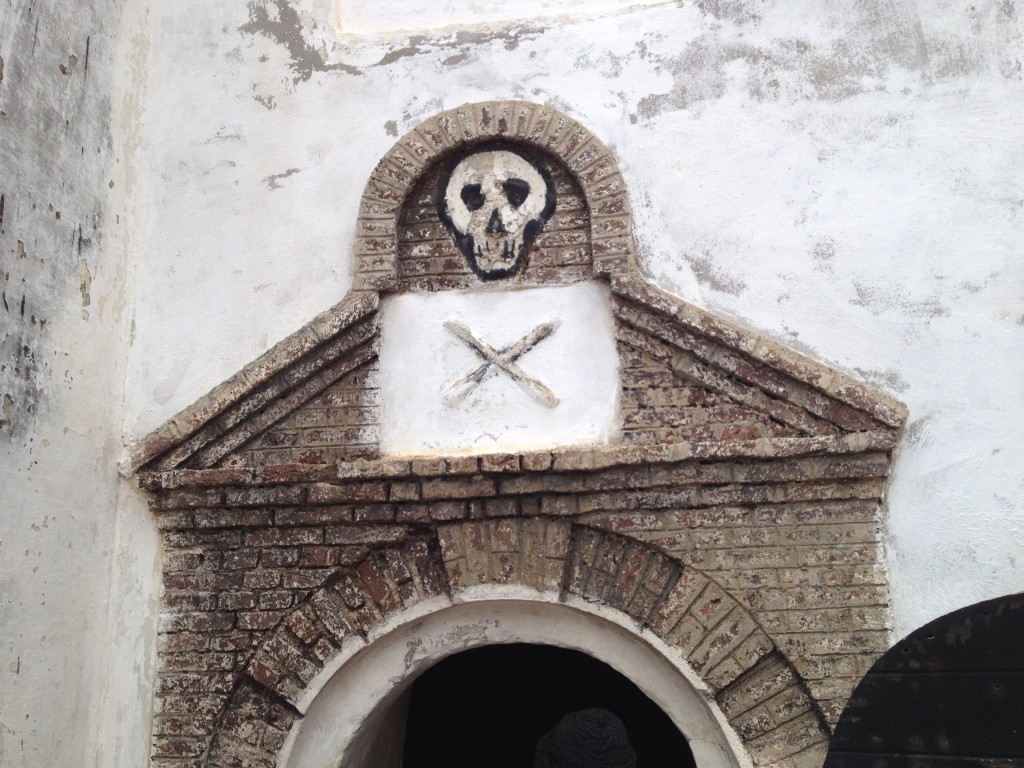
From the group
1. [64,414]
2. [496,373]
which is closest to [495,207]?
[496,373]

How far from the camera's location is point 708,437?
3.39 m

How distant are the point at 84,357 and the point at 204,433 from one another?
22.3 inches

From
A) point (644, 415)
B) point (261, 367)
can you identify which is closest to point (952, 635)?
point (644, 415)

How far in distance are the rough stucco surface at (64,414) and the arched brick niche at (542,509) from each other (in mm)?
203

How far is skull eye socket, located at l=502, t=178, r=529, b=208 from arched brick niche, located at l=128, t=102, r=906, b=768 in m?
0.16

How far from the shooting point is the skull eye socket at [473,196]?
379cm

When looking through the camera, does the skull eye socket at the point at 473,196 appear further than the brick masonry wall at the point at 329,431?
Yes

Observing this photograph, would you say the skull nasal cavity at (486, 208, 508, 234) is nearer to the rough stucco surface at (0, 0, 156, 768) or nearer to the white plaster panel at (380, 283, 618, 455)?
the white plaster panel at (380, 283, 618, 455)

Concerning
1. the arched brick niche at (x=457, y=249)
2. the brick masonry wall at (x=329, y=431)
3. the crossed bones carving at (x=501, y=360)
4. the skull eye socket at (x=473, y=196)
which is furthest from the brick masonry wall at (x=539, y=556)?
the skull eye socket at (x=473, y=196)

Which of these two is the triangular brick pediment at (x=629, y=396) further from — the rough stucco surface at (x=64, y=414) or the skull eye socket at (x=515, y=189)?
the skull eye socket at (x=515, y=189)

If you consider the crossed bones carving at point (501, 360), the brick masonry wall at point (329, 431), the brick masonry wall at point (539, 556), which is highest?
the crossed bones carving at point (501, 360)

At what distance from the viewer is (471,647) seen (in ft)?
11.6

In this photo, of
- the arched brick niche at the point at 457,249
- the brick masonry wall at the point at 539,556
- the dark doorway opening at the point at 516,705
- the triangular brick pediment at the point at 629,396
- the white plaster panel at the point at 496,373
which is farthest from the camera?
the dark doorway opening at the point at 516,705

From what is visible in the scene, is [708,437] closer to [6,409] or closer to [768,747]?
[768,747]
